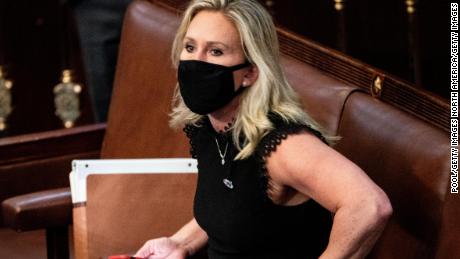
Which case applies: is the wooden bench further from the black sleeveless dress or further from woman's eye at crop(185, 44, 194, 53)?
woman's eye at crop(185, 44, 194, 53)

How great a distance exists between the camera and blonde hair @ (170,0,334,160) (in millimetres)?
2133

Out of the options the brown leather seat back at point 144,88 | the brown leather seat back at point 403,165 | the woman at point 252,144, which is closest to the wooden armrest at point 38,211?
the brown leather seat back at point 144,88

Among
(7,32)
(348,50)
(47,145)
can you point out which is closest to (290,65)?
(47,145)

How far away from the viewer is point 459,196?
2.06m

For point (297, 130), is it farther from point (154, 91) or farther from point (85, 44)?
point (85, 44)

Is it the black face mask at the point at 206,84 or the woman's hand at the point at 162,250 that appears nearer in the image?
the black face mask at the point at 206,84

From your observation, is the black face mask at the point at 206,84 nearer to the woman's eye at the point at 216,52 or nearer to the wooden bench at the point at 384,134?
the woman's eye at the point at 216,52

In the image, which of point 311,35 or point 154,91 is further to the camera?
point 311,35

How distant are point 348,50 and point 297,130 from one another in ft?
7.93

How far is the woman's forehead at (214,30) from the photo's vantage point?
218 centimetres

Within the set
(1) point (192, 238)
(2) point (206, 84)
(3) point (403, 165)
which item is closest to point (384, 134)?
(3) point (403, 165)

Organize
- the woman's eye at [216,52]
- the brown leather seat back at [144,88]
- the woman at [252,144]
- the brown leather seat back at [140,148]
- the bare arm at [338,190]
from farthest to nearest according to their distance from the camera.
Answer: the brown leather seat back at [144,88]
the brown leather seat back at [140,148]
the woman's eye at [216,52]
the woman at [252,144]
the bare arm at [338,190]

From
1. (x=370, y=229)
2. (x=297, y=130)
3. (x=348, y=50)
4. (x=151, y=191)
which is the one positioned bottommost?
(x=348, y=50)

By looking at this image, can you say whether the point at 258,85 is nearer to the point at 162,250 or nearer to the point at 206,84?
the point at 206,84
